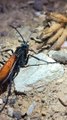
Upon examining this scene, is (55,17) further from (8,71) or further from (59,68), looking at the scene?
(8,71)

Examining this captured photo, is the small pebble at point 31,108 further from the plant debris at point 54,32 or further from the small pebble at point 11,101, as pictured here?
the plant debris at point 54,32

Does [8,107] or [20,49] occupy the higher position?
[20,49]

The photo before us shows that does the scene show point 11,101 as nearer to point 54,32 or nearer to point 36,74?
point 36,74

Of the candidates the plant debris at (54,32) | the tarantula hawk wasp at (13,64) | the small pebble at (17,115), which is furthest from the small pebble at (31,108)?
the plant debris at (54,32)

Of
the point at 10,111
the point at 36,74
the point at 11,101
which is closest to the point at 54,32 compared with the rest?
the point at 36,74

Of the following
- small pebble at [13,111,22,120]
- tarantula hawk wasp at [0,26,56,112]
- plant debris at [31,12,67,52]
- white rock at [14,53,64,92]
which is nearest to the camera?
small pebble at [13,111,22,120]

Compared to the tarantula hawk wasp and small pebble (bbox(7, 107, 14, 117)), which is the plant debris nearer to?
the tarantula hawk wasp

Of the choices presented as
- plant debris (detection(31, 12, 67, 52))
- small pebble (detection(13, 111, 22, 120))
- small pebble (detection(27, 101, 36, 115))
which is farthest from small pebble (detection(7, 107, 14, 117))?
plant debris (detection(31, 12, 67, 52))

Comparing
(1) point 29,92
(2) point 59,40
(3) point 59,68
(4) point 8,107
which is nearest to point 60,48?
(2) point 59,40

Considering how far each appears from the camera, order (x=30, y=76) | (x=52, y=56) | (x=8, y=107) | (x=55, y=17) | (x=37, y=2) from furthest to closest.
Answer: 1. (x=37, y=2)
2. (x=55, y=17)
3. (x=52, y=56)
4. (x=30, y=76)
5. (x=8, y=107)
